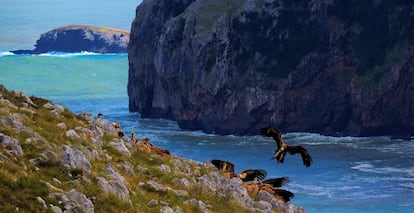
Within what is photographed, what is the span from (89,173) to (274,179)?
9.31 m

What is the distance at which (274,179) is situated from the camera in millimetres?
38375

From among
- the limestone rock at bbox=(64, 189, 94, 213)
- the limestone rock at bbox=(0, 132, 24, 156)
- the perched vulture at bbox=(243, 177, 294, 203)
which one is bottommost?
the perched vulture at bbox=(243, 177, 294, 203)

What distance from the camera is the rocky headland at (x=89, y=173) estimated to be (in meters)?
28.0

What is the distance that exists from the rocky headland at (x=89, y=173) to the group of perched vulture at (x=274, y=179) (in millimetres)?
359

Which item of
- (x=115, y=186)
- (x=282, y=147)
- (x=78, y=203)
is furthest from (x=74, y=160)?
(x=282, y=147)

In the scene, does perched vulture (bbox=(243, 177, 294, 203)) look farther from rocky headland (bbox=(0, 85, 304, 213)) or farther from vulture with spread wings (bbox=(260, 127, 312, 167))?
vulture with spread wings (bbox=(260, 127, 312, 167))

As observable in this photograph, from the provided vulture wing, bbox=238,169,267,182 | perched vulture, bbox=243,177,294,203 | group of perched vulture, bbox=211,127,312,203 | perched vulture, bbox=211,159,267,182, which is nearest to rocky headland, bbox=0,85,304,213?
perched vulture, bbox=243,177,294,203

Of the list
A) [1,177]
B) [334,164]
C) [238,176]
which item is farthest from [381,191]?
[1,177]

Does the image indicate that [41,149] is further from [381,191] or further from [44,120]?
[381,191]

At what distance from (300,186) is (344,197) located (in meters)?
8.93

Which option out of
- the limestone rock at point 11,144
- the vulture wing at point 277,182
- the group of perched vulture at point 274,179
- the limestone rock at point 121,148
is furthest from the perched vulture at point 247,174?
the limestone rock at point 11,144

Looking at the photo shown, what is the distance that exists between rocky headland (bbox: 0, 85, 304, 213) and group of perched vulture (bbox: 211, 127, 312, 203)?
1.18 ft

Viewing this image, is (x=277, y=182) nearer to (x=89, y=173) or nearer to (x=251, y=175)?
(x=251, y=175)

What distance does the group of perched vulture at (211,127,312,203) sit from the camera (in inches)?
1438
